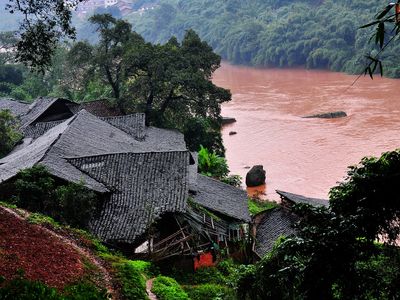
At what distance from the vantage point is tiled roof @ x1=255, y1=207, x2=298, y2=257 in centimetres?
1712

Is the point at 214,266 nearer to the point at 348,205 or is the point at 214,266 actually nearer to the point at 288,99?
the point at 348,205

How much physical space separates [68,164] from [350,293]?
12313mm

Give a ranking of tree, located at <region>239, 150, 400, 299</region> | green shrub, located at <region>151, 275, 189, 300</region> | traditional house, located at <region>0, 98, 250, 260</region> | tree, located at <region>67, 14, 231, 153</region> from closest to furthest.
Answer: tree, located at <region>239, 150, 400, 299</region>
green shrub, located at <region>151, 275, 189, 300</region>
traditional house, located at <region>0, 98, 250, 260</region>
tree, located at <region>67, 14, 231, 153</region>

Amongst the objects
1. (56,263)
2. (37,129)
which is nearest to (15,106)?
(37,129)

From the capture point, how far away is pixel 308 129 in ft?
134

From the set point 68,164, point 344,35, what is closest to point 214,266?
point 68,164

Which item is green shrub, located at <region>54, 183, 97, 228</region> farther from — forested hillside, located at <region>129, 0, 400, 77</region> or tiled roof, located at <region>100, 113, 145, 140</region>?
forested hillside, located at <region>129, 0, 400, 77</region>

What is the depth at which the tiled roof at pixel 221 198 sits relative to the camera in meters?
17.6

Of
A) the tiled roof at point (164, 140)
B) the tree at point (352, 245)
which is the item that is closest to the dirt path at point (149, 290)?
the tree at point (352, 245)

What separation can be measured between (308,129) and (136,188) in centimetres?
2778

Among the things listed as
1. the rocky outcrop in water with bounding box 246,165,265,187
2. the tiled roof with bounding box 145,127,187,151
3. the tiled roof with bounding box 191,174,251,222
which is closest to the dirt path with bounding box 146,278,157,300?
the tiled roof with bounding box 191,174,251,222

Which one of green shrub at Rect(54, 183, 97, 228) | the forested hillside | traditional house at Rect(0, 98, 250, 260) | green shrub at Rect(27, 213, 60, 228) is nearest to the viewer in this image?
green shrub at Rect(27, 213, 60, 228)

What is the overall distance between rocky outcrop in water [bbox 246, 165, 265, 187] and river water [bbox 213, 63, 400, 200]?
0.55 metres

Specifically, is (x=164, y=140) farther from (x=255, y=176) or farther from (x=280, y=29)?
(x=280, y=29)
